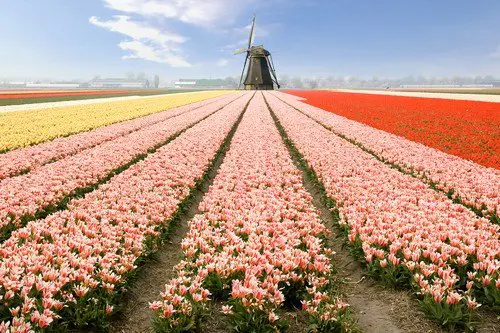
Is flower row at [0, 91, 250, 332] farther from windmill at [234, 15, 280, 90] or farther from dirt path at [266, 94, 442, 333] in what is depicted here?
windmill at [234, 15, 280, 90]

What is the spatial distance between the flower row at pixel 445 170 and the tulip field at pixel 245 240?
79 millimetres

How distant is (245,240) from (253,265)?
1.31 meters

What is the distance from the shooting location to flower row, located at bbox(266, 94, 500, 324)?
530cm

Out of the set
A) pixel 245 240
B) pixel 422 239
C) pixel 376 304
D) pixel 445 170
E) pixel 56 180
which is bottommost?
pixel 376 304

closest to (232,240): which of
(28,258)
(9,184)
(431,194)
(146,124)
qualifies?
(28,258)

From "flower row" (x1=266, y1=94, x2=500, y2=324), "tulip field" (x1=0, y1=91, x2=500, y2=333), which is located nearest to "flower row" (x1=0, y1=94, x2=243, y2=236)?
"tulip field" (x1=0, y1=91, x2=500, y2=333)

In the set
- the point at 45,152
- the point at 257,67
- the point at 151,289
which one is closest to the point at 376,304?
the point at 151,289

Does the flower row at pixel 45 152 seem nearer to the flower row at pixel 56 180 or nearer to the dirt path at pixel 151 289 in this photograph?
the flower row at pixel 56 180

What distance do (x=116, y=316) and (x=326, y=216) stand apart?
227 inches

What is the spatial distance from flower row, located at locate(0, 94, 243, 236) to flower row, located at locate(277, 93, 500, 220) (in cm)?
994

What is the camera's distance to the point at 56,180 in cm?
1011

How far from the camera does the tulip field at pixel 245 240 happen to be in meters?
4.85

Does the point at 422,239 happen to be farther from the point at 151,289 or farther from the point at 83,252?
the point at 83,252

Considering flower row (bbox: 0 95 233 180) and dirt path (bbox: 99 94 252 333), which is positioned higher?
flower row (bbox: 0 95 233 180)
